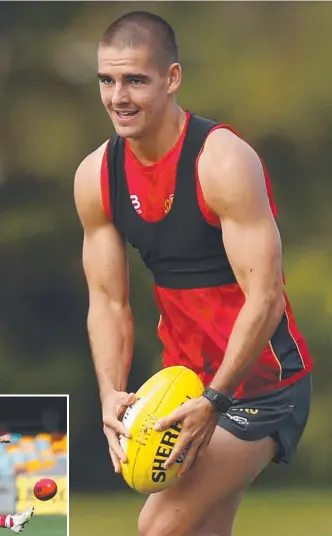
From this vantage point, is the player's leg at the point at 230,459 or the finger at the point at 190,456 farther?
the player's leg at the point at 230,459

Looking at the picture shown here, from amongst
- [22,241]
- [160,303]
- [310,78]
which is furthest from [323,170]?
[160,303]

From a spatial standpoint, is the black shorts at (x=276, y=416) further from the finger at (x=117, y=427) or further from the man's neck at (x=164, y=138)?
the man's neck at (x=164, y=138)

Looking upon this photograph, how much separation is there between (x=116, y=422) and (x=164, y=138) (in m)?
0.84

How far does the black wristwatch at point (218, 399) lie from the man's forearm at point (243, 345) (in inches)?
0.7

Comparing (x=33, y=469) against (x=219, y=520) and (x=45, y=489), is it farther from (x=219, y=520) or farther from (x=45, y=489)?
(x=219, y=520)

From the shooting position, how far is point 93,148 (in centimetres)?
542

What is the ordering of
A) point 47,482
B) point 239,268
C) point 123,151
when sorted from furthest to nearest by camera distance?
point 47,482 < point 123,151 < point 239,268

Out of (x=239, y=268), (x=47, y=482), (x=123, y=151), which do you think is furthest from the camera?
(x=47, y=482)

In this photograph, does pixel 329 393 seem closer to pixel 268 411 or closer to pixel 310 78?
pixel 310 78

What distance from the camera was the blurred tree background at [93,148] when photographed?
5312 mm

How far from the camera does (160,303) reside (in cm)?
397

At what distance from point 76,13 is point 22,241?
967 mm

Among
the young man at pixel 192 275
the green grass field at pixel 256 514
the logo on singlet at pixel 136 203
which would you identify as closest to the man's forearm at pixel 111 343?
the young man at pixel 192 275

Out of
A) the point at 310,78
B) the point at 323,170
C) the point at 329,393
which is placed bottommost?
the point at 329,393
